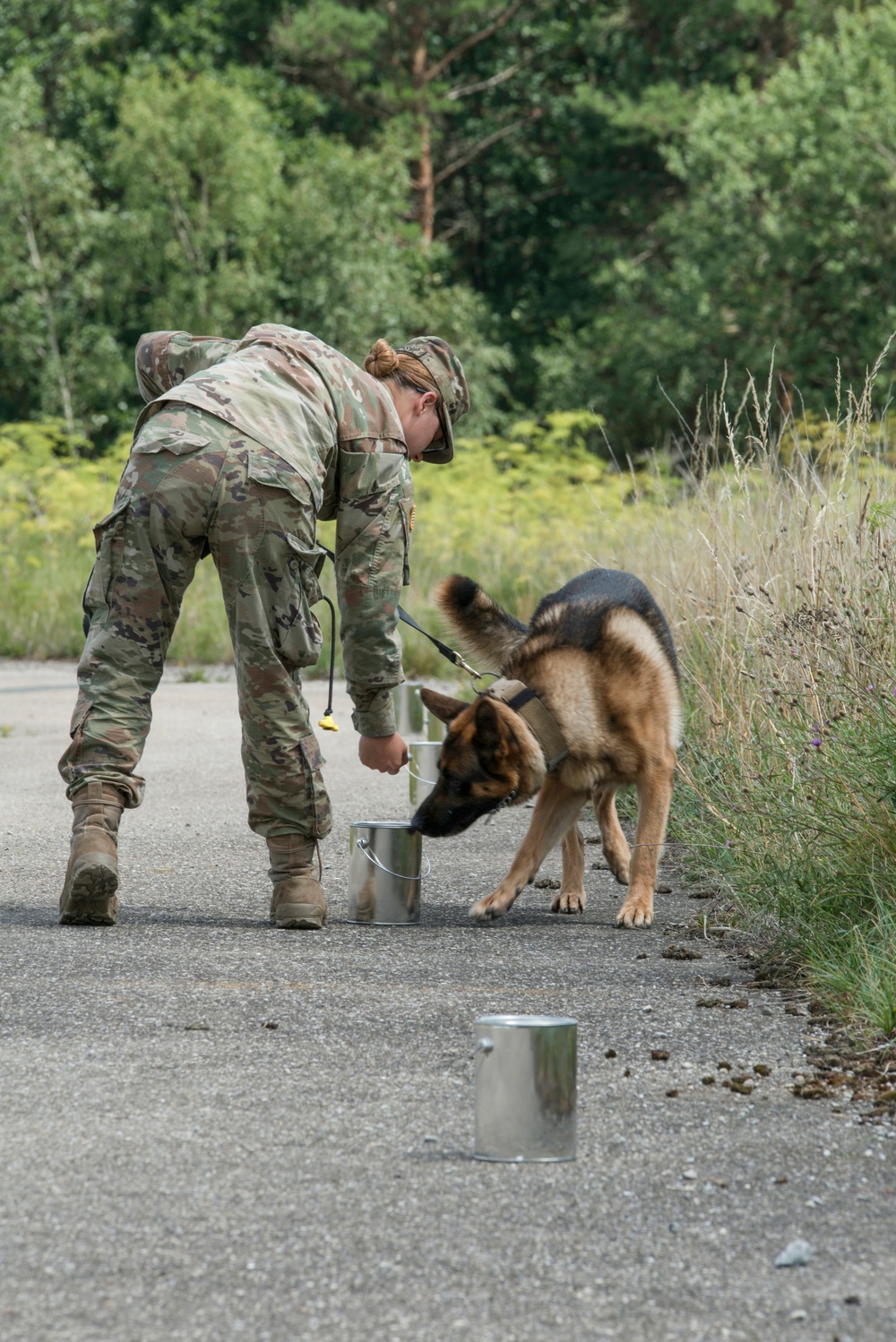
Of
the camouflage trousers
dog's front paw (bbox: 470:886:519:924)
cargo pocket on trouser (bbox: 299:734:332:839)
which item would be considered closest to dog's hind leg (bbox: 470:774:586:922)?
dog's front paw (bbox: 470:886:519:924)

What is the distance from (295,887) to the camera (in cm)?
436

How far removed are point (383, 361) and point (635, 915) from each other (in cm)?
185

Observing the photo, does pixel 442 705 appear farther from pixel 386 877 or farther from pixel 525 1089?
pixel 525 1089

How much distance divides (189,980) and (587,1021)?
3.27 ft

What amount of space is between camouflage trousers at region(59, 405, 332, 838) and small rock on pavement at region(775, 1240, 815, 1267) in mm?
2344

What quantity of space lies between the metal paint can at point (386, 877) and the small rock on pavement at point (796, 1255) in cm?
243

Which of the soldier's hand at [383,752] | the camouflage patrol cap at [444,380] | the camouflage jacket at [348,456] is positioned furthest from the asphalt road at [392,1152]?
the camouflage patrol cap at [444,380]

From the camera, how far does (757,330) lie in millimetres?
26547

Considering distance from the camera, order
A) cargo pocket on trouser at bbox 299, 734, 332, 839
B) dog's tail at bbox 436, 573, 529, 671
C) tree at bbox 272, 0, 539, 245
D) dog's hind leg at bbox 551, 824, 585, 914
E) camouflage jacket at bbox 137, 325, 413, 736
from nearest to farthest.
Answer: camouflage jacket at bbox 137, 325, 413, 736, cargo pocket on trouser at bbox 299, 734, 332, 839, dog's hind leg at bbox 551, 824, 585, 914, dog's tail at bbox 436, 573, 529, 671, tree at bbox 272, 0, 539, 245

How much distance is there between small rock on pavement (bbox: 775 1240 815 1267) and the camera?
→ 2.14m

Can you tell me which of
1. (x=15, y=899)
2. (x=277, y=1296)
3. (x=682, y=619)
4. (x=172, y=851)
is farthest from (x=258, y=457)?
(x=682, y=619)

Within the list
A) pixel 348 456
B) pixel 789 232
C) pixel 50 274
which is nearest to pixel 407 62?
pixel 50 274

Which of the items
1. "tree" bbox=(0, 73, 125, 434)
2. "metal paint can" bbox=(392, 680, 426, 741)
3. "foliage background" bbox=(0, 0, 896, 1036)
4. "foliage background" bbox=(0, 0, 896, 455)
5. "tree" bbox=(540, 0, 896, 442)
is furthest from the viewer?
"tree" bbox=(0, 73, 125, 434)

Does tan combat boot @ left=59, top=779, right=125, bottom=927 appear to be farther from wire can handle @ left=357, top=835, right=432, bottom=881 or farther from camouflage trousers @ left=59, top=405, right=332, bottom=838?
wire can handle @ left=357, top=835, right=432, bottom=881
